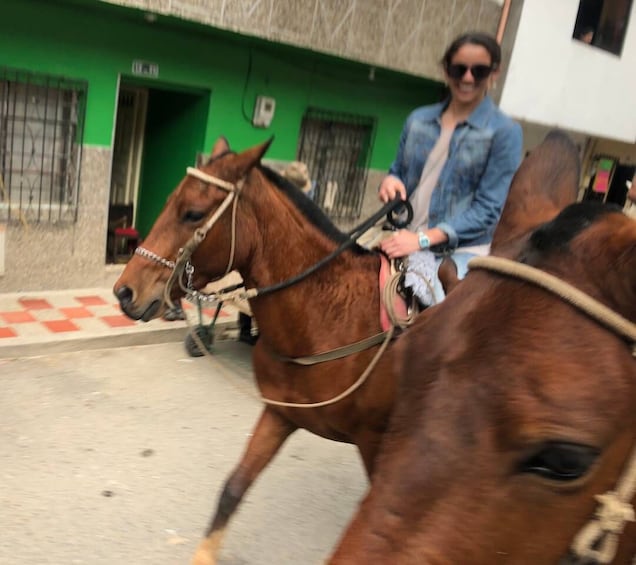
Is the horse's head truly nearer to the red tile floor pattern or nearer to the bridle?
the bridle

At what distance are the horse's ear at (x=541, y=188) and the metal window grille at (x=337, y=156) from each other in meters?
7.08

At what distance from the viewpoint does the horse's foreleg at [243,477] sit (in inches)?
123

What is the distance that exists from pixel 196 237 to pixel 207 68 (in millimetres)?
4872

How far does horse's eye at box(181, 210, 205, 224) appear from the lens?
316cm

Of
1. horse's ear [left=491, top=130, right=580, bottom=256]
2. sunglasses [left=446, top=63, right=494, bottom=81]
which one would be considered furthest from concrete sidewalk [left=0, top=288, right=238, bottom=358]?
horse's ear [left=491, top=130, right=580, bottom=256]

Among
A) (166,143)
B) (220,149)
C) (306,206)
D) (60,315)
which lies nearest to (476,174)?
(306,206)

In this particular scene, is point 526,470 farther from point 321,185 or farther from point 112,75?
point 321,185

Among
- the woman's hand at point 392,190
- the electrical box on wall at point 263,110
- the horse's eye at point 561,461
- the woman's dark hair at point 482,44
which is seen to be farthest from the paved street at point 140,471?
Result: the electrical box on wall at point 263,110

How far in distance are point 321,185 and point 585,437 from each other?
8.22 m

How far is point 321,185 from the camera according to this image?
9.13 meters

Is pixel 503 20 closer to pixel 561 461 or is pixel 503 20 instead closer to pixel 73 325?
pixel 73 325

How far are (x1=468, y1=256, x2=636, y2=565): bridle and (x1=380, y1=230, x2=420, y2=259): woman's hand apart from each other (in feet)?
6.56

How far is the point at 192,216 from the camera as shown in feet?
10.4

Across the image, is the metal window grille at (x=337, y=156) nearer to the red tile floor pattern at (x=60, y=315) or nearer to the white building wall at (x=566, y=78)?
the white building wall at (x=566, y=78)
